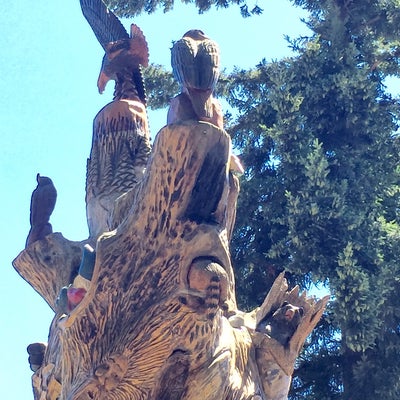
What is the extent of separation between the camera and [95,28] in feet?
14.2

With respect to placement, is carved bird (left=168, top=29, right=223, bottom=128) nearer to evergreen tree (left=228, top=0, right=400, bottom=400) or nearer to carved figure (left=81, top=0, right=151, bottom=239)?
carved figure (left=81, top=0, right=151, bottom=239)

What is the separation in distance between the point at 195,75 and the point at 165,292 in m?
0.66

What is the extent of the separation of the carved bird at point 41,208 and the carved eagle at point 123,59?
2.22 ft

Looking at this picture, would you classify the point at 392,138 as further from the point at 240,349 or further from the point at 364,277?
the point at 240,349

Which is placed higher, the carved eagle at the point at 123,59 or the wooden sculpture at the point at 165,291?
the carved eagle at the point at 123,59

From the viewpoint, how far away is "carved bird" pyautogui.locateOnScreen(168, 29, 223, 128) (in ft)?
8.71

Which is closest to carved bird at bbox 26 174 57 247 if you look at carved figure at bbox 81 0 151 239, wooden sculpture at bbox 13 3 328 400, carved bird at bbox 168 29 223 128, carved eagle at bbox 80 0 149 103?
carved figure at bbox 81 0 151 239

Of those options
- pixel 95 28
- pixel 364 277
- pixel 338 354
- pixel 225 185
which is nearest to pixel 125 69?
pixel 95 28

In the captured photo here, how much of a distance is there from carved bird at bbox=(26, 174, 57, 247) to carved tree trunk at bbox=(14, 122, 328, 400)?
89 cm

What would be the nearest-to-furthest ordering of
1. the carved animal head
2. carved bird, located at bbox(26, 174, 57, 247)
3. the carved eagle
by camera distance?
the carved animal head < carved bird, located at bbox(26, 174, 57, 247) < the carved eagle

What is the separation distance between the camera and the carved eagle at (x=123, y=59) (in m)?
4.12

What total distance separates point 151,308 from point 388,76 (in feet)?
22.9

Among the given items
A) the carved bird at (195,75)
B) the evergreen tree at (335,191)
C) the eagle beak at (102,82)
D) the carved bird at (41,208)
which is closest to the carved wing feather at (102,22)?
the eagle beak at (102,82)

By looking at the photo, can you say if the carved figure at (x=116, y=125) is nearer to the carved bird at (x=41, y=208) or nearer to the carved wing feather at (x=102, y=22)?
the carved wing feather at (x=102, y=22)
